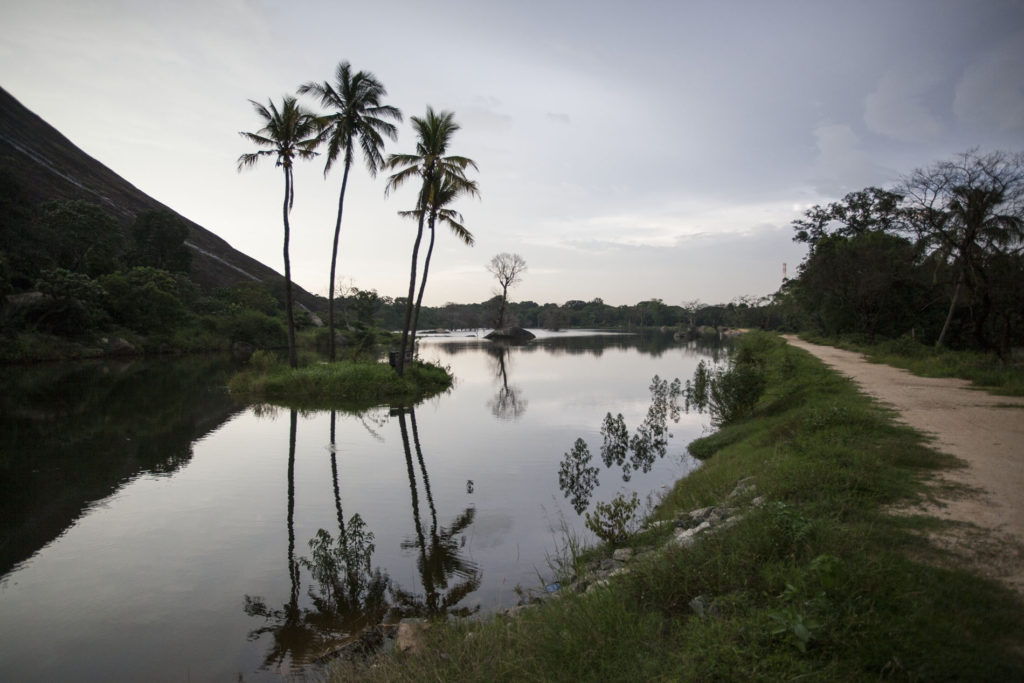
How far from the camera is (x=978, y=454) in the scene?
23.8ft

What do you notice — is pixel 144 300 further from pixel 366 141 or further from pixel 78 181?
pixel 78 181

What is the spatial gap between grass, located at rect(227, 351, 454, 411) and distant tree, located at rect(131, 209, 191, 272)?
52228 millimetres

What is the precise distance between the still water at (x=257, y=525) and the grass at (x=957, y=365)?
7.92m

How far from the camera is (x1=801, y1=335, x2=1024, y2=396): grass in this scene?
1385 cm

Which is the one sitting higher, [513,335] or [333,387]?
[513,335]

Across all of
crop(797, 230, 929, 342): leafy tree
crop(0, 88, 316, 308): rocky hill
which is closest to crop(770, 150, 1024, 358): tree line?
crop(797, 230, 929, 342): leafy tree

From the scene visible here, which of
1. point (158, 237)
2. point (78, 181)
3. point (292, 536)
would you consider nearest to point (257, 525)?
point (292, 536)

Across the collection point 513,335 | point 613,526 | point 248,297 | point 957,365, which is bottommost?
point 613,526

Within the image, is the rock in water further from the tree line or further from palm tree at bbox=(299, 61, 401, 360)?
palm tree at bbox=(299, 61, 401, 360)

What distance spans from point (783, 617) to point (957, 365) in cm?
1937

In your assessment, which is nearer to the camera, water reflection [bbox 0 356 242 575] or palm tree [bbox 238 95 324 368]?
water reflection [bbox 0 356 242 575]

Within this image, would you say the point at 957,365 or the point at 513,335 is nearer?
the point at 957,365

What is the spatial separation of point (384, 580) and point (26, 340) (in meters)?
38.5

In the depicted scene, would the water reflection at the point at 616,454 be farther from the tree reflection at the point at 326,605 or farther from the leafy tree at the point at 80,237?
the leafy tree at the point at 80,237
